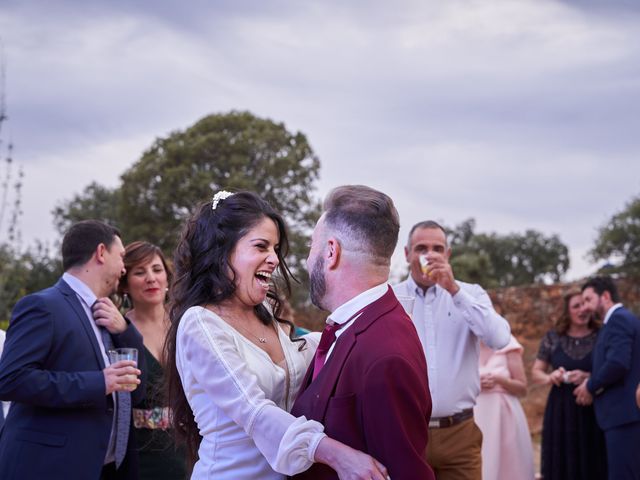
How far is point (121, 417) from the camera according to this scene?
13.9 feet

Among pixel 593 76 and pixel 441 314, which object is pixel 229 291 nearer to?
pixel 441 314

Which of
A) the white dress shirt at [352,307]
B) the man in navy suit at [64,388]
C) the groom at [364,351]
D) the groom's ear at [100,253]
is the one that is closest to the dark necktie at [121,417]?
the man in navy suit at [64,388]

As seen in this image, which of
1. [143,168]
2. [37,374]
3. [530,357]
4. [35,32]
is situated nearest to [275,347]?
[37,374]

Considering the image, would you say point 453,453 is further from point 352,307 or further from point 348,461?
point 348,461

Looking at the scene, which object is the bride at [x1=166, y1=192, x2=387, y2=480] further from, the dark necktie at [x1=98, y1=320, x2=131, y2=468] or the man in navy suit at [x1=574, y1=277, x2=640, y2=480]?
the man in navy suit at [x1=574, y1=277, x2=640, y2=480]

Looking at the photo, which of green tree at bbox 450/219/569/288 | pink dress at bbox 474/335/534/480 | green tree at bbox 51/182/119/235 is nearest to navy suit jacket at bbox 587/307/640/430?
pink dress at bbox 474/335/534/480

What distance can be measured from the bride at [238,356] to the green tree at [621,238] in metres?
17.1

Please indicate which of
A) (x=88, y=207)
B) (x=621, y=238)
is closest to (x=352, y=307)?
(x=621, y=238)

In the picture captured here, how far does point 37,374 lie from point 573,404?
5.47 meters

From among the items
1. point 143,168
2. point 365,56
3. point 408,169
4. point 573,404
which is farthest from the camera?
point 143,168

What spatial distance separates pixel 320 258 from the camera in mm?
2656

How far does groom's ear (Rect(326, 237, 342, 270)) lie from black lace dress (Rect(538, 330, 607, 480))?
220 inches

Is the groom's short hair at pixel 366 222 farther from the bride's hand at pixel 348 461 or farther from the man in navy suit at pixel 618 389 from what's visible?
the man in navy suit at pixel 618 389

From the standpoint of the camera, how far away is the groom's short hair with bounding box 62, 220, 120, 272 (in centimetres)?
437
